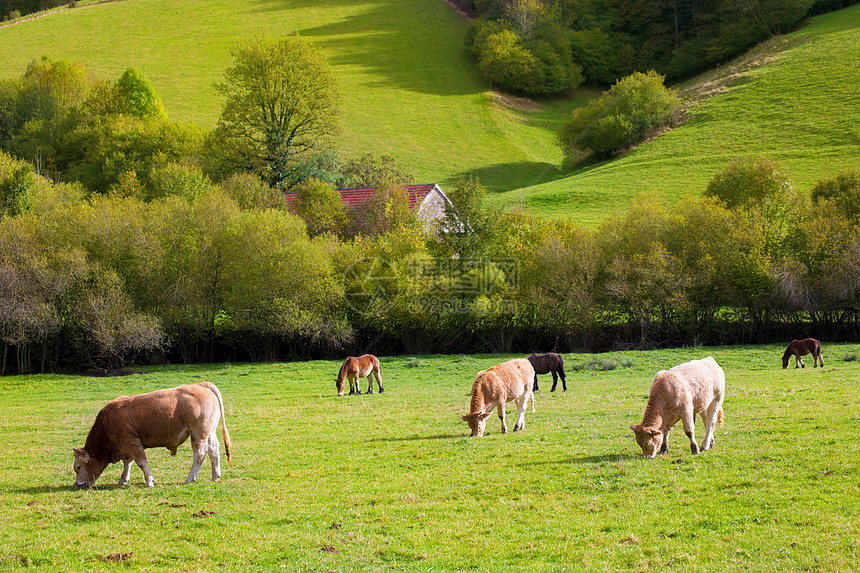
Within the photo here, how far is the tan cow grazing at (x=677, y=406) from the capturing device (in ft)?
38.2

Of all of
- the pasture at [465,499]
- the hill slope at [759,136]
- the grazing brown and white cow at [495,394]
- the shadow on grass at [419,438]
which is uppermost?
the hill slope at [759,136]

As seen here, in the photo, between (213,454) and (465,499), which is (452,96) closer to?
(213,454)

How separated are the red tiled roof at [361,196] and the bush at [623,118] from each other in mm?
32420

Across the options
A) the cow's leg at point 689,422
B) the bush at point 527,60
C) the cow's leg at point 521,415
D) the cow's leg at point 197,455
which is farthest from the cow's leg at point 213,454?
the bush at point 527,60

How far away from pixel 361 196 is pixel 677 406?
4500 cm

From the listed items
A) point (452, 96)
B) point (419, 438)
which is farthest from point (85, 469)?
point (452, 96)

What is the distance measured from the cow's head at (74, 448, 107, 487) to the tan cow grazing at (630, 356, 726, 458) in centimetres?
939

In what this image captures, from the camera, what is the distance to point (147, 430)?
11.5m

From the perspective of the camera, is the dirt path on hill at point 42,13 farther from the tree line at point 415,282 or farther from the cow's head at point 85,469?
the cow's head at point 85,469

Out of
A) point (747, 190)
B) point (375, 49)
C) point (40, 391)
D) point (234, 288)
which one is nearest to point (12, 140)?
point (234, 288)

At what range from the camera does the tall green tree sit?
5788 cm

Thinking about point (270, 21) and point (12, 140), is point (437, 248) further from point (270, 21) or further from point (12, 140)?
point (270, 21)

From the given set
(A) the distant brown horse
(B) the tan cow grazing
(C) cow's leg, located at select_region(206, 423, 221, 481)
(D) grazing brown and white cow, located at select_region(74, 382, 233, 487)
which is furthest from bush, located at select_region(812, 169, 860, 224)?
(D) grazing brown and white cow, located at select_region(74, 382, 233, 487)

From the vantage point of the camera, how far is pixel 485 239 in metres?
42.6
